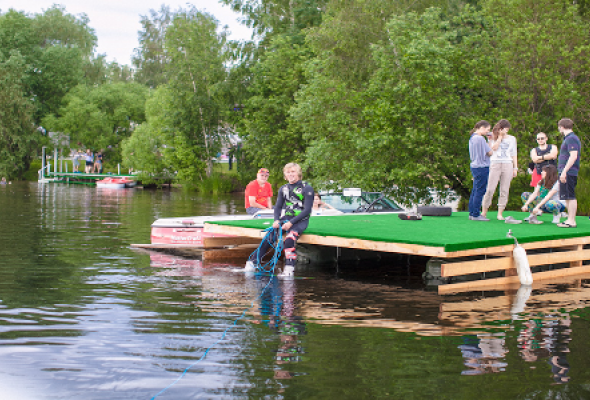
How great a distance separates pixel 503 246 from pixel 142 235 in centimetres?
1037

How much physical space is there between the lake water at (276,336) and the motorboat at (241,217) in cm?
220

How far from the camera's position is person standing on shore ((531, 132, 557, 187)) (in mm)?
12438

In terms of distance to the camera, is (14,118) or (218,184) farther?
(14,118)

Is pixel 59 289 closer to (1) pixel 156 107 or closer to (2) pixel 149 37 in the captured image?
(1) pixel 156 107

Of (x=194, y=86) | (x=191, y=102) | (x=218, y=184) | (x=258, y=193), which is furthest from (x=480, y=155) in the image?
(x=194, y=86)

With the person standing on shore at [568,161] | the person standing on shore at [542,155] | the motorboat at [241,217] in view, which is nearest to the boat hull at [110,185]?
the motorboat at [241,217]

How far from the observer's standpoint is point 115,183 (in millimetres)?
49875

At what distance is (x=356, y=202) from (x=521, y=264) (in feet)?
19.4

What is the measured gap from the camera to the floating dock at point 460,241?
30.9 ft

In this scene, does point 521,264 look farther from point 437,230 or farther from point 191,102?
point 191,102

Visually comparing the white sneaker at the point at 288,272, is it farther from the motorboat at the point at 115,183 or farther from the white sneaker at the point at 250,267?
the motorboat at the point at 115,183

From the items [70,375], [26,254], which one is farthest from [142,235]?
[70,375]

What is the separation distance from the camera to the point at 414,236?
10070 mm

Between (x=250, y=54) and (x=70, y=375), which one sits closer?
(x=70, y=375)
